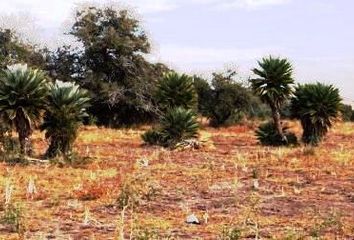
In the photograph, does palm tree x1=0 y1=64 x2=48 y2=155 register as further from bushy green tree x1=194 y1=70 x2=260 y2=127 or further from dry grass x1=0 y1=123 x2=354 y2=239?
bushy green tree x1=194 y1=70 x2=260 y2=127

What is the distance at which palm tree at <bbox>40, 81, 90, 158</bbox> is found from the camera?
1875 centimetres

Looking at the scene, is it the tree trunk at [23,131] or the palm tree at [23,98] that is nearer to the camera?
the palm tree at [23,98]

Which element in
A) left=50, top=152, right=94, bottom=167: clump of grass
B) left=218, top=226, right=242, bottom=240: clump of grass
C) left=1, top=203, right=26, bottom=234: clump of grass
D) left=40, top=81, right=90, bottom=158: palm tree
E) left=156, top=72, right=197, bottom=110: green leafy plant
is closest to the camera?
left=218, top=226, right=242, bottom=240: clump of grass

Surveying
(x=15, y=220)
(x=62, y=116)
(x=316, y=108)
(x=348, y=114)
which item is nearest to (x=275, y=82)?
(x=316, y=108)

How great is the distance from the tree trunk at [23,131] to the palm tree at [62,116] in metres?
0.45

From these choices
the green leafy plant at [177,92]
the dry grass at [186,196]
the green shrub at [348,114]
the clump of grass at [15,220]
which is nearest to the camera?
the clump of grass at [15,220]

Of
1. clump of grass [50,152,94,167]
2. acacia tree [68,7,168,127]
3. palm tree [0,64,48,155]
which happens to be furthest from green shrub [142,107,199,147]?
acacia tree [68,7,168,127]

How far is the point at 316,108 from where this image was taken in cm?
2644

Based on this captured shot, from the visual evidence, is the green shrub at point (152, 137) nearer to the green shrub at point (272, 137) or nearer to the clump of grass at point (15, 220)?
the green shrub at point (272, 137)

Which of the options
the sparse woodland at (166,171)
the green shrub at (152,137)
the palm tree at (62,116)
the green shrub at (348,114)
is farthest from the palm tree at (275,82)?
the green shrub at (348,114)

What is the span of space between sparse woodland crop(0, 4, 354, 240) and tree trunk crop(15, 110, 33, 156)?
0.04 m

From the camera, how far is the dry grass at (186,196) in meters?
9.67

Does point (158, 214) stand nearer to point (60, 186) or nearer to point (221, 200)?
point (221, 200)

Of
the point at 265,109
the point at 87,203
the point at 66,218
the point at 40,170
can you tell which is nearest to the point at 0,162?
the point at 40,170
